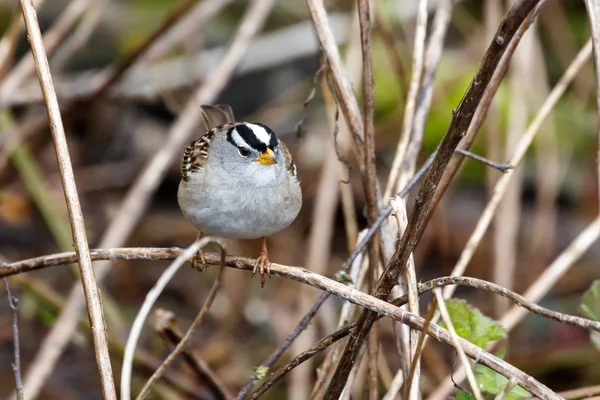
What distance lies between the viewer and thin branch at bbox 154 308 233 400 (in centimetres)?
212

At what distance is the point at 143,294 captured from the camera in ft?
14.1

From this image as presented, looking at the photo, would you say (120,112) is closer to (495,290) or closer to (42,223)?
(42,223)

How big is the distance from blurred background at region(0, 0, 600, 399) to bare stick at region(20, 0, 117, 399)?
159 centimetres

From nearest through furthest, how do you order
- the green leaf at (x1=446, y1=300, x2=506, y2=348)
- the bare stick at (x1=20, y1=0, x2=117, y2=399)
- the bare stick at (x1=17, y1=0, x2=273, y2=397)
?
the bare stick at (x1=20, y1=0, x2=117, y2=399), the green leaf at (x1=446, y1=300, x2=506, y2=348), the bare stick at (x1=17, y1=0, x2=273, y2=397)

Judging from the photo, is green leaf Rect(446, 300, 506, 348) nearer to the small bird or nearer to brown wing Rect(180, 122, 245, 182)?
the small bird

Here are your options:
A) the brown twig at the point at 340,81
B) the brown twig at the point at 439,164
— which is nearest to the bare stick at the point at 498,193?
the brown twig at the point at 340,81

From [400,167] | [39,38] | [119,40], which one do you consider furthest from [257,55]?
[39,38]

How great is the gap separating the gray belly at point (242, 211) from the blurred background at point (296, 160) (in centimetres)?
95

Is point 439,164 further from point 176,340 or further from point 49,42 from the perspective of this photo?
point 49,42

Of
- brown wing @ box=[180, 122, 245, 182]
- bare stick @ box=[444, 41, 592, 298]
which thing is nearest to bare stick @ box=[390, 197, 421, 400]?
bare stick @ box=[444, 41, 592, 298]

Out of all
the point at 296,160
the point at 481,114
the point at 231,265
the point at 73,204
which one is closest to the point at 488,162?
the point at 481,114

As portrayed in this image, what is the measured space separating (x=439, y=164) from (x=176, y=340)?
3.31 ft

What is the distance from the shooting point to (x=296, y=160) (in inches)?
176

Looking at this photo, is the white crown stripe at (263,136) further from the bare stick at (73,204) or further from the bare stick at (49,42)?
the bare stick at (49,42)
